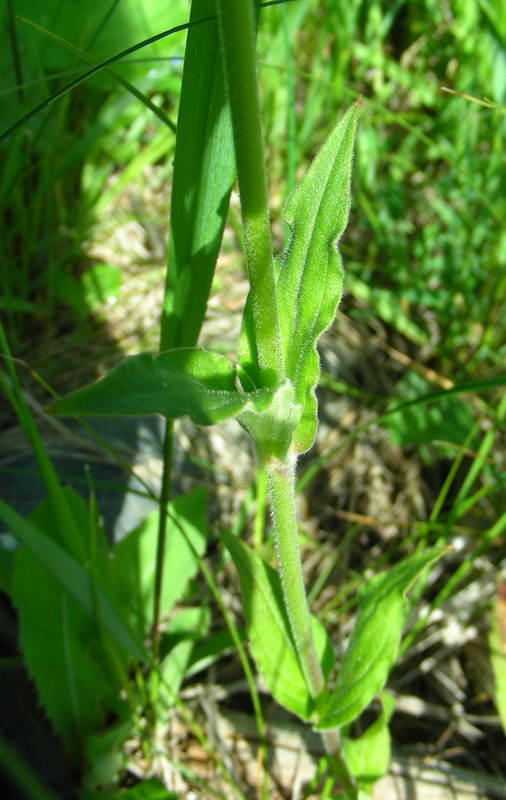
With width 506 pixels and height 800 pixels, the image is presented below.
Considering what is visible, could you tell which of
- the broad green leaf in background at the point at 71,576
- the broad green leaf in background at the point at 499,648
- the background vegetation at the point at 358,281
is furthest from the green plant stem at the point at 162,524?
the broad green leaf in background at the point at 499,648

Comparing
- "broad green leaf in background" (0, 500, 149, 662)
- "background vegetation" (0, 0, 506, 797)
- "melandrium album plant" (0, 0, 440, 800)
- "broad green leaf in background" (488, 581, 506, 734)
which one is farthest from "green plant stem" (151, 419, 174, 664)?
"broad green leaf in background" (488, 581, 506, 734)

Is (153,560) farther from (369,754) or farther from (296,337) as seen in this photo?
(296,337)

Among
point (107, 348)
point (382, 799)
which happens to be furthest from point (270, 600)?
point (107, 348)

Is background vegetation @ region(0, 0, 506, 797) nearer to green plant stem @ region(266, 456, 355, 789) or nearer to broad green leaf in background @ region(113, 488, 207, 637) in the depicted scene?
broad green leaf in background @ region(113, 488, 207, 637)

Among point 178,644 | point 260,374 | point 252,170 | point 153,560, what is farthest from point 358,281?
point 252,170

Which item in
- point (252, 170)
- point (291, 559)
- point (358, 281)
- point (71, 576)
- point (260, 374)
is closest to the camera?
point (252, 170)
